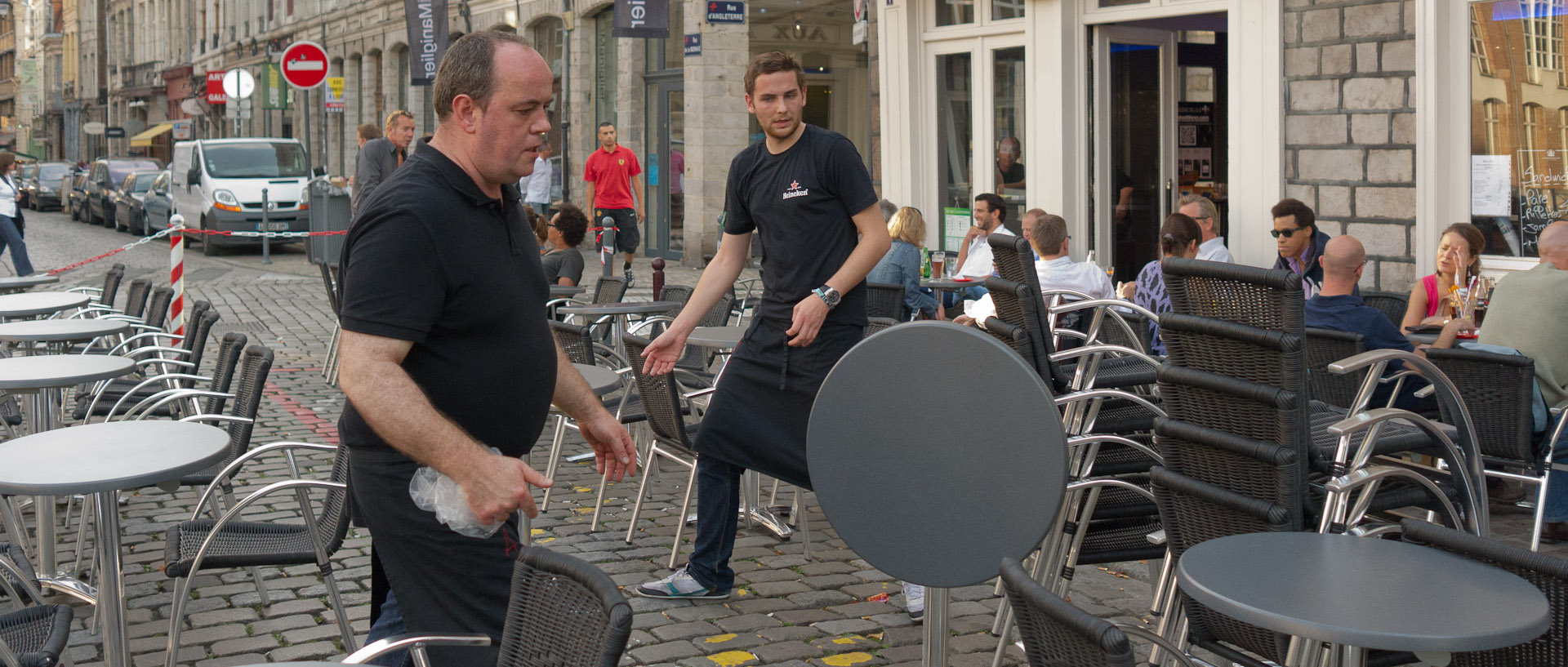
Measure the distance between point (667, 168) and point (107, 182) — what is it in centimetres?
1689

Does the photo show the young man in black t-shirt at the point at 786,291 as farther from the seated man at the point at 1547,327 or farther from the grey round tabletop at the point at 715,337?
the seated man at the point at 1547,327

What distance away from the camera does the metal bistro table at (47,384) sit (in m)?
5.02

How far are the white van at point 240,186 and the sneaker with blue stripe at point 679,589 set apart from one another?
1783 cm

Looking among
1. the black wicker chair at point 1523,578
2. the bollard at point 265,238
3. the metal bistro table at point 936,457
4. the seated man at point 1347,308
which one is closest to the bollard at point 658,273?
the seated man at point 1347,308

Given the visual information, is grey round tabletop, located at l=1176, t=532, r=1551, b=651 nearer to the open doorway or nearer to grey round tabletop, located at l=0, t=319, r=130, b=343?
grey round tabletop, located at l=0, t=319, r=130, b=343

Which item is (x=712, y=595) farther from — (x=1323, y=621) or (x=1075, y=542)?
(x=1323, y=621)

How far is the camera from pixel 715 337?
6875mm

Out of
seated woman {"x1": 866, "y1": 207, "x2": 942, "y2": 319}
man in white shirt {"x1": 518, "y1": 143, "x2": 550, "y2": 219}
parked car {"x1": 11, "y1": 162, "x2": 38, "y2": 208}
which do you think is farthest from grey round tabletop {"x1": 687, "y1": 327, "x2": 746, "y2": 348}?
parked car {"x1": 11, "y1": 162, "x2": 38, "y2": 208}

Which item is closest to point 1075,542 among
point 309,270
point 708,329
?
point 708,329

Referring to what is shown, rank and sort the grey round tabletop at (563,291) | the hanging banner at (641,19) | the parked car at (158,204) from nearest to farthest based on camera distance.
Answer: the grey round tabletop at (563,291), the hanging banner at (641,19), the parked car at (158,204)

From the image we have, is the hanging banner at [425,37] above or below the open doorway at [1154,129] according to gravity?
above

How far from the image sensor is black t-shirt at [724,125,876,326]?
4711 mm

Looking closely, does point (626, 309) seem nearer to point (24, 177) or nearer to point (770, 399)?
point (770, 399)

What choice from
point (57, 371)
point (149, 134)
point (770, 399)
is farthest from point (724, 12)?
point (149, 134)
